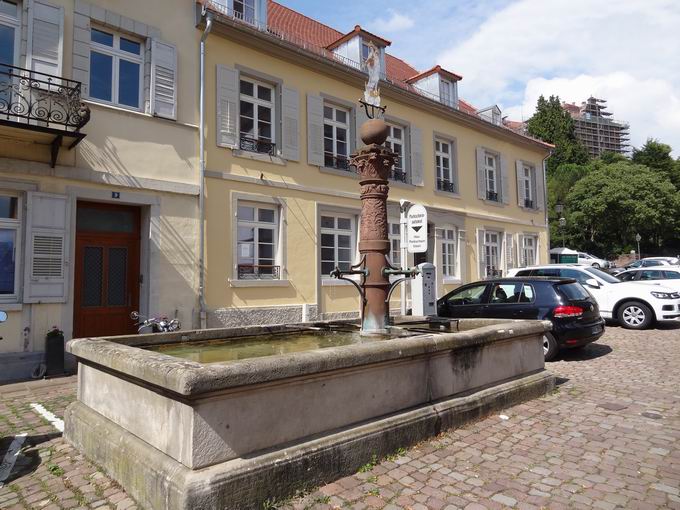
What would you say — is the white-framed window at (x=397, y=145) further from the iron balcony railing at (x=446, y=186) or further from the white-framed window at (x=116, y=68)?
→ the white-framed window at (x=116, y=68)

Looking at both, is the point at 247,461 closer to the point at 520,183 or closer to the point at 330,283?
the point at 330,283

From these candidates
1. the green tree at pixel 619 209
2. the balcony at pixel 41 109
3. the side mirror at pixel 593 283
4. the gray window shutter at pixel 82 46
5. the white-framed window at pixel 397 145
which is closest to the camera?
the balcony at pixel 41 109

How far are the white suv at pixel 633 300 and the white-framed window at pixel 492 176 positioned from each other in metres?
7.05

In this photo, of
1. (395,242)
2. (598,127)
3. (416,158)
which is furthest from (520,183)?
(598,127)

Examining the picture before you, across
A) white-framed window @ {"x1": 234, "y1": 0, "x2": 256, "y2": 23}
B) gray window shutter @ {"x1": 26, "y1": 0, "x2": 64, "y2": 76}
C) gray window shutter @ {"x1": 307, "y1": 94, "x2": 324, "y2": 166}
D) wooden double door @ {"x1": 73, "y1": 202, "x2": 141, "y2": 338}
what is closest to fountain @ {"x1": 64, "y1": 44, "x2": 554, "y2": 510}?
wooden double door @ {"x1": 73, "y1": 202, "x2": 141, "y2": 338}

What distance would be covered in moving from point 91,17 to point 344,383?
8.99 metres

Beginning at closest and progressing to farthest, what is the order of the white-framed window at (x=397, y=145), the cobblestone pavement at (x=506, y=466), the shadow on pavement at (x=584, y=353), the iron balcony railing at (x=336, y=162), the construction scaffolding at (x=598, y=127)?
the cobblestone pavement at (x=506, y=466)
the shadow on pavement at (x=584, y=353)
the iron balcony railing at (x=336, y=162)
the white-framed window at (x=397, y=145)
the construction scaffolding at (x=598, y=127)

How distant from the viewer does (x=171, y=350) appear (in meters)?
5.05

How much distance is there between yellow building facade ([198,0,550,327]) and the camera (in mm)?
10930


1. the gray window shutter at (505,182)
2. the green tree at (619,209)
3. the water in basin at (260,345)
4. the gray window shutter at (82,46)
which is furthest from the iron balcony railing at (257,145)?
the green tree at (619,209)

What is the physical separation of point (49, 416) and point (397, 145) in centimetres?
1261

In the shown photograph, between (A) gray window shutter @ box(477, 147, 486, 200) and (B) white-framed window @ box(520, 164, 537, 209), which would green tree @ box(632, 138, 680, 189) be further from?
(A) gray window shutter @ box(477, 147, 486, 200)

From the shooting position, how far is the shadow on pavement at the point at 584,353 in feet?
28.5

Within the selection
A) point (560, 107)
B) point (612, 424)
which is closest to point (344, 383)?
point (612, 424)
